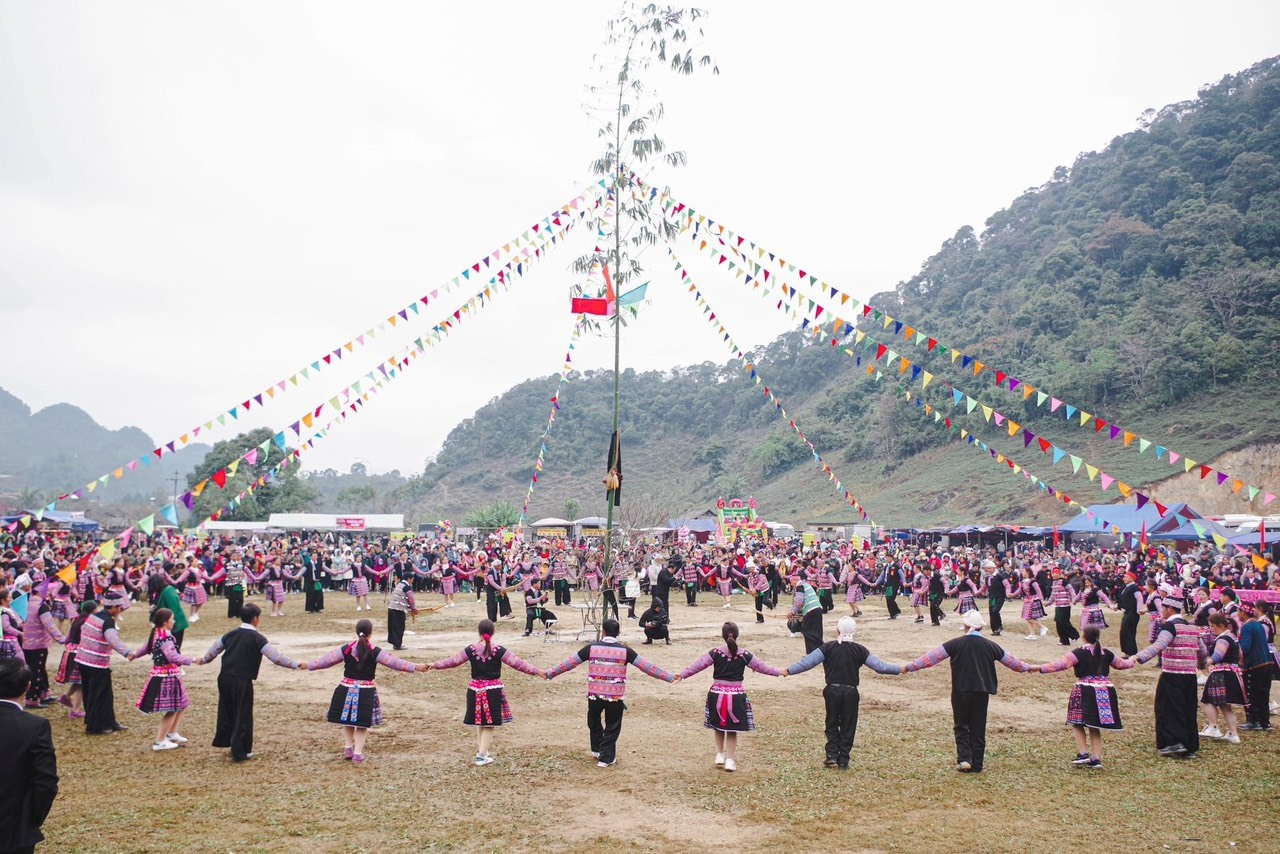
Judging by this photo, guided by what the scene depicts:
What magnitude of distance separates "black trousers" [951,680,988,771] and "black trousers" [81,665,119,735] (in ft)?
34.1

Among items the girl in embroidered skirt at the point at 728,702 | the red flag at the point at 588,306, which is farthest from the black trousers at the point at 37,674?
the red flag at the point at 588,306

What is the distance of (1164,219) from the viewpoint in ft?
279

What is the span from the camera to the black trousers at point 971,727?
32.2 feet

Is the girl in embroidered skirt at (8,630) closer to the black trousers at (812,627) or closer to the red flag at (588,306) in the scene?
the red flag at (588,306)

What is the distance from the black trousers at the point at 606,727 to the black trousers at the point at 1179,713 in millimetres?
6476

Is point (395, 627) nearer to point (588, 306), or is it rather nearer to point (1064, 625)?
point (588, 306)

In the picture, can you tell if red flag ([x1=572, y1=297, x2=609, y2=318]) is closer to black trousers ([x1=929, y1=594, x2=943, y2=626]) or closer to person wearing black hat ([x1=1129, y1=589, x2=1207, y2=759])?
black trousers ([x1=929, y1=594, x2=943, y2=626])

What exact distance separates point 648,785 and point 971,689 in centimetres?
375

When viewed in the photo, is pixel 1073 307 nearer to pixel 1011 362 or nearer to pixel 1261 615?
pixel 1011 362

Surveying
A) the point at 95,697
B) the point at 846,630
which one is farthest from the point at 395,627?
the point at 846,630

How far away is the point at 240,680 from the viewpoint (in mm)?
9898

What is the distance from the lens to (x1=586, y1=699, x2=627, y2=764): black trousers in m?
9.98

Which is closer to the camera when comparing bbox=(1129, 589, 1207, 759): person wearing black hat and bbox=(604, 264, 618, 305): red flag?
bbox=(1129, 589, 1207, 759): person wearing black hat

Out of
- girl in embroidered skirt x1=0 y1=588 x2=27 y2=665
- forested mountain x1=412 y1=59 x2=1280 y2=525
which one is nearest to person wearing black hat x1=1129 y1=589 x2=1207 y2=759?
girl in embroidered skirt x1=0 y1=588 x2=27 y2=665
